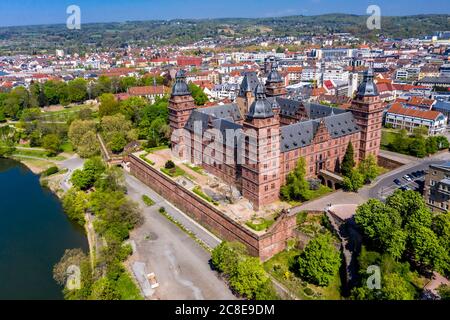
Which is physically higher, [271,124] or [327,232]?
[271,124]

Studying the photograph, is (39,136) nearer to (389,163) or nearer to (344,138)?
(344,138)

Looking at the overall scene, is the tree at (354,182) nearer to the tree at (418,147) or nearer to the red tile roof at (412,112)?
the tree at (418,147)

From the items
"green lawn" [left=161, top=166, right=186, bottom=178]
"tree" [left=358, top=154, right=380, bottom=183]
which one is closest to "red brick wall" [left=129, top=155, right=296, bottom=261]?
"green lawn" [left=161, top=166, right=186, bottom=178]

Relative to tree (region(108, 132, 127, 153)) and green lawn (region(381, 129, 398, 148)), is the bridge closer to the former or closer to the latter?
green lawn (region(381, 129, 398, 148))

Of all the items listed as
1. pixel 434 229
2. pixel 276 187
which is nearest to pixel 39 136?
pixel 276 187

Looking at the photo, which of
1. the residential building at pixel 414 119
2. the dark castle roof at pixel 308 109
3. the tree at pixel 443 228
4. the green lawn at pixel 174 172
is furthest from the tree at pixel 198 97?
the tree at pixel 443 228

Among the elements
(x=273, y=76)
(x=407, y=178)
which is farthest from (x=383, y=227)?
(x=273, y=76)
